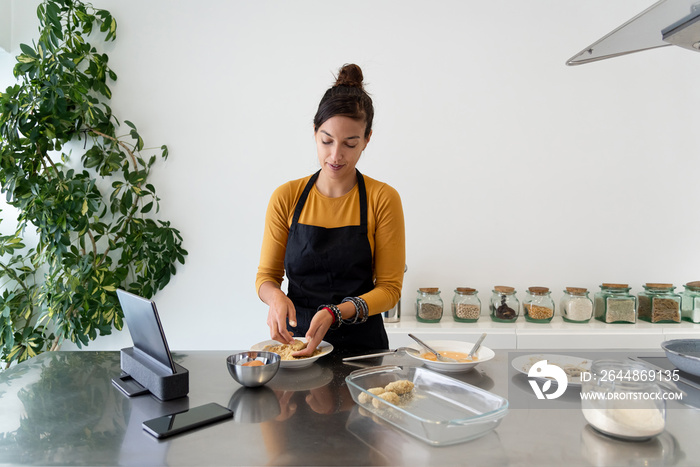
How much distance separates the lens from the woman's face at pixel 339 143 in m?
2.00

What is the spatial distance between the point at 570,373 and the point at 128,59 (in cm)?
346

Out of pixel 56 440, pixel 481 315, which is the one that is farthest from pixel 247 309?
pixel 56 440

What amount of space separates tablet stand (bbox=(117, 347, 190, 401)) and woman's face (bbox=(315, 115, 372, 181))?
0.95 meters

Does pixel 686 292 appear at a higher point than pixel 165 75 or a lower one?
lower

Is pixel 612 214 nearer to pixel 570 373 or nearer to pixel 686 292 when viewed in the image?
pixel 686 292

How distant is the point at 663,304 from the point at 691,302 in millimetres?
197

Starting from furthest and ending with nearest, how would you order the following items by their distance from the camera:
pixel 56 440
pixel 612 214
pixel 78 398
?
pixel 612 214, pixel 78 398, pixel 56 440

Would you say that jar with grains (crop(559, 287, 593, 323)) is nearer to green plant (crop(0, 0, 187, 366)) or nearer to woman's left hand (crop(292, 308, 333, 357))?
woman's left hand (crop(292, 308, 333, 357))

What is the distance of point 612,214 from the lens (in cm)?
349

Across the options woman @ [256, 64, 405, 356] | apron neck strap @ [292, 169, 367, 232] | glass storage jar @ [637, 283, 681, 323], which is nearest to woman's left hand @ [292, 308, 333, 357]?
woman @ [256, 64, 405, 356]

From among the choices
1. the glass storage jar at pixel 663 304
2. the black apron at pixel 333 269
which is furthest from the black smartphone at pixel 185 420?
the glass storage jar at pixel 663 304

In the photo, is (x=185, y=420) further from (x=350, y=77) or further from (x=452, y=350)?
(x=350, y=77)

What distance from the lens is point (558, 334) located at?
3113mm

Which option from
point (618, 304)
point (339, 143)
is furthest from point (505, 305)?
point (339, 143)
